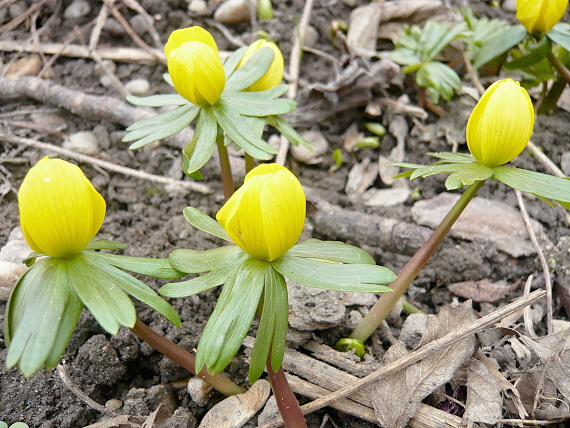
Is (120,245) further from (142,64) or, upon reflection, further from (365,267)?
(142,64)

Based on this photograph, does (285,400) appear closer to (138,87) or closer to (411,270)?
(411,270)

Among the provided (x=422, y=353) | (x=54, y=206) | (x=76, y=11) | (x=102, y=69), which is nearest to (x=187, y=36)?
(x=54, y=206)

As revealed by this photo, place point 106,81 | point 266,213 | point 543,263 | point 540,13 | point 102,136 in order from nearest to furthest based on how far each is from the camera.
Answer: point 266,213 → point 543,263 → point 540,13 → point 102,136 → point 106,81

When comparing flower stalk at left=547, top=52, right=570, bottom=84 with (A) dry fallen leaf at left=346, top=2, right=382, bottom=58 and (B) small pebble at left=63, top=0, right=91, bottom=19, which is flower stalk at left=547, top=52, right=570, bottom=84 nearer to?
(A) dry fallen leaf at left=346, top=2, right=382, bottom=58

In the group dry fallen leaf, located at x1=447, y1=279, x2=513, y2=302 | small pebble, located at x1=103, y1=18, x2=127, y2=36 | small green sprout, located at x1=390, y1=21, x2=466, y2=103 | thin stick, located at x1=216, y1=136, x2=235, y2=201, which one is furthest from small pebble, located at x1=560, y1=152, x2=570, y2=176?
small pebble, located at x1=103, y1=18, x2=127, y2=36

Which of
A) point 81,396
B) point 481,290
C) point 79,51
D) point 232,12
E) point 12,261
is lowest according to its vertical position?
point 481,290

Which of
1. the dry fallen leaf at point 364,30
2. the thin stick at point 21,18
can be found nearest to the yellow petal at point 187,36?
the dry fallen leaf at point 364,30

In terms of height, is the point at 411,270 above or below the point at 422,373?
above
